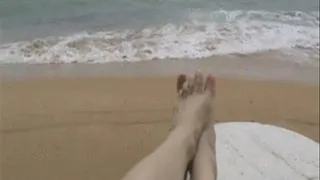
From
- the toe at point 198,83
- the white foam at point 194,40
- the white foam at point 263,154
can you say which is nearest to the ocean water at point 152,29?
the white foam at point 194,40

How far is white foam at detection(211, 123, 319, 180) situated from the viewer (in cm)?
131

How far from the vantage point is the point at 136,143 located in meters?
1.59

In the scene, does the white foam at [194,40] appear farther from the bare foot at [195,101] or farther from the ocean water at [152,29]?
the bare foot at [195,101]

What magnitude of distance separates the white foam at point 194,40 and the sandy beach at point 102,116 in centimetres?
9

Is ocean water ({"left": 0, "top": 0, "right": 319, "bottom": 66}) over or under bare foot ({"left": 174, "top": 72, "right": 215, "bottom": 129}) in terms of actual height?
over

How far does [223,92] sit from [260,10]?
0.90 feet

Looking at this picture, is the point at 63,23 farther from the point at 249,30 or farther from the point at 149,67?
the point at 249,30

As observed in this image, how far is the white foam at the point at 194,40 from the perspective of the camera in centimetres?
175

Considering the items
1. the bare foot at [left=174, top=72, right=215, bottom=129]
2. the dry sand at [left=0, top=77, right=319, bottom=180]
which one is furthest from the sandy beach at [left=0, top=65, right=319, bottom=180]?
the bare foot at [left=174, top=72, right=215, bottom=129]

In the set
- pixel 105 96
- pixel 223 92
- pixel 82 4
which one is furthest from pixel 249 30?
pixel 82 4

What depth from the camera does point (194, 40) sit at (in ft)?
6.43

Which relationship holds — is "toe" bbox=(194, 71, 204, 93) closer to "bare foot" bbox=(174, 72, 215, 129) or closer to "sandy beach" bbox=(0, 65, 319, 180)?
"bare foot" bbox=(174, 72, 215, 129)

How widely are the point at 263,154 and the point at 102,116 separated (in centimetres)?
48

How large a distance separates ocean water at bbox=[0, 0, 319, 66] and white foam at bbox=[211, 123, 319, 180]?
33cm
